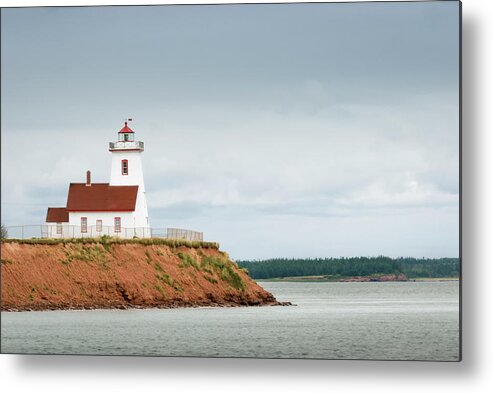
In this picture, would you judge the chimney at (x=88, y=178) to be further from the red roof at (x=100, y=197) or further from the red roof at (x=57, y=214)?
the red roof at (x=57, y=214)

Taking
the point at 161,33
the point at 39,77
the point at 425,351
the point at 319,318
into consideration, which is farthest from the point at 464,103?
the point at 319,318

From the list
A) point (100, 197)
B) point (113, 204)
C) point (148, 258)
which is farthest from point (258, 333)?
point (148, 258)

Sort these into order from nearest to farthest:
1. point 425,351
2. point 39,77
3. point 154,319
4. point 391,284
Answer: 1. point 425,351
2. point 39,77
3. point 391,284
4. point 154,319

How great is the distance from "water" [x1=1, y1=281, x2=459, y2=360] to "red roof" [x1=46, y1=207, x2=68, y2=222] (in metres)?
1.34

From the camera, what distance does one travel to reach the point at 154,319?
51.6 feet

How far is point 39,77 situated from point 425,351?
4.88 metres

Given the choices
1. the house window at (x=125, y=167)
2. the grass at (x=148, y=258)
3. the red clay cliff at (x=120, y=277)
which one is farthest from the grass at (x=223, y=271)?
the house window at (x=125, y=167)

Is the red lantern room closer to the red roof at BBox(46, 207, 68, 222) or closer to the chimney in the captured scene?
the chimney

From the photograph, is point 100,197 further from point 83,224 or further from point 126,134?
point 126,134

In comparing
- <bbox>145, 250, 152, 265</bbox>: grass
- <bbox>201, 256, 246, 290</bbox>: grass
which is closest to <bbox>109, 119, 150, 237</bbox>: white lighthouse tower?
<bbox>201, 256, 246, 290</bbox>: grass

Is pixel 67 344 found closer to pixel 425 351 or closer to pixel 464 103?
pixel 425 351

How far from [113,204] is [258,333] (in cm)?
522

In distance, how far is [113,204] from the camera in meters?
18.2

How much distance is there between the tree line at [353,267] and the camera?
434 inches
